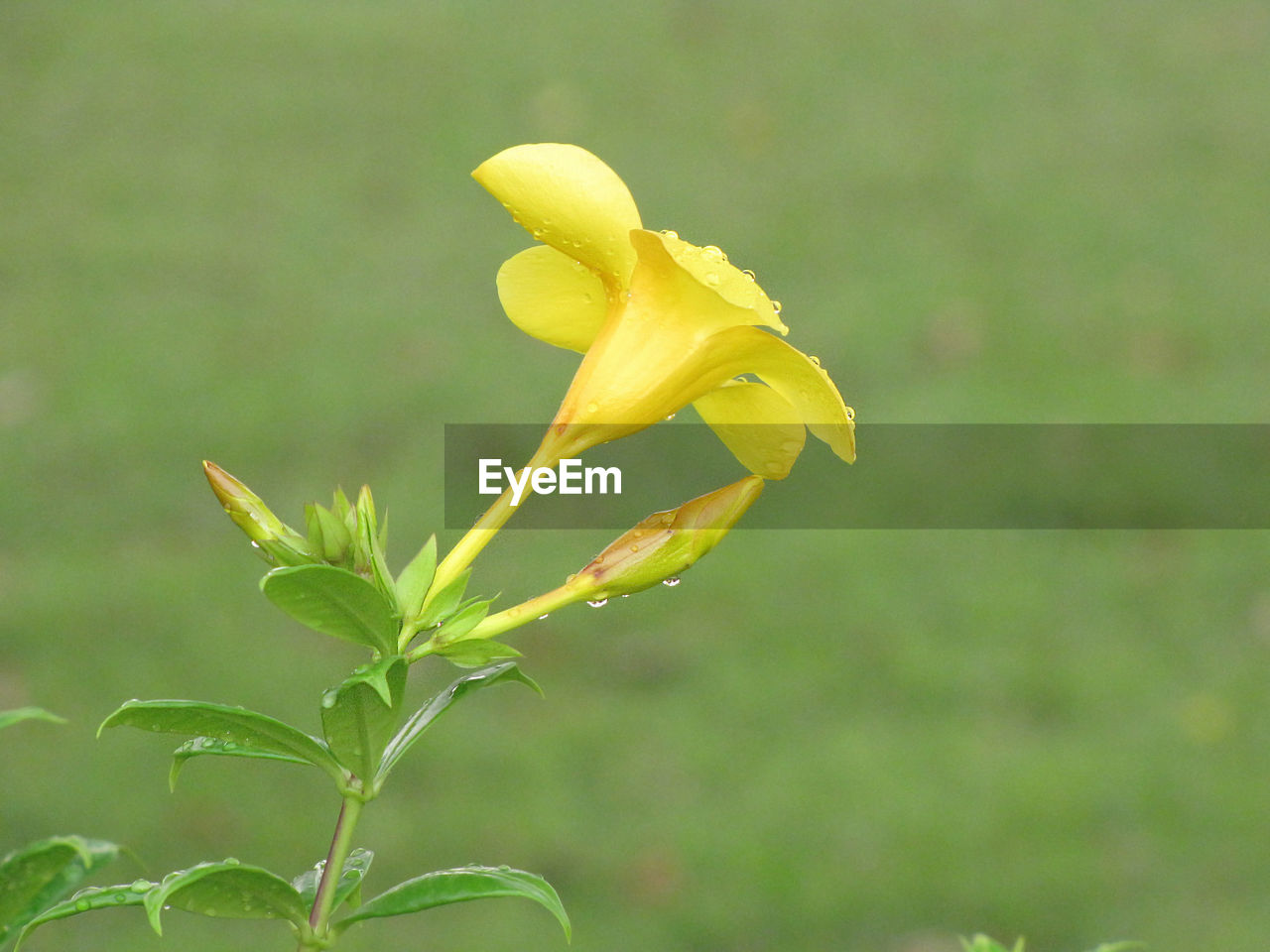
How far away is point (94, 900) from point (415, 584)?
0.33 meters

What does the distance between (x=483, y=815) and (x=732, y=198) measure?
119 inches

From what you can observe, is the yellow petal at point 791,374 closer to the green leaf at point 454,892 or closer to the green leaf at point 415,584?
the green leaf at point 415,584

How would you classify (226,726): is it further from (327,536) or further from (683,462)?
(683,462)

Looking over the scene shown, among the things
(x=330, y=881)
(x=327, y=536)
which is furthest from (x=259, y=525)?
(x=330, y=881)

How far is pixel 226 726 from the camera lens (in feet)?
3.14

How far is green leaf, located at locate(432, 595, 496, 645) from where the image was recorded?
979mm

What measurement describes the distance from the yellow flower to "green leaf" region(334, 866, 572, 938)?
33 centimetres

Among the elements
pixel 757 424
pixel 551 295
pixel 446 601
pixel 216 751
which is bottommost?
pixel 216 751

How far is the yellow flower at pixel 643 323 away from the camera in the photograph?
3.32ft

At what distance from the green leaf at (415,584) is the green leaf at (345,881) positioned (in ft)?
0.74

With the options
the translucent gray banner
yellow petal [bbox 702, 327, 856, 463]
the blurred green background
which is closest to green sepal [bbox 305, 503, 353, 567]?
yellow petal [bbox 702, 327, 856, 463]

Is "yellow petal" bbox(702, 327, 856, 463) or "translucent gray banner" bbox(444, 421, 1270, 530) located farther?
"translucent gray banner" bbox(444, 421, 1270, 530)

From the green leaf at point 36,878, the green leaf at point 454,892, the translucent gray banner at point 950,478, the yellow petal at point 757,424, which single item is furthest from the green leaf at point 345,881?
the translucent gray banner at point 950,478

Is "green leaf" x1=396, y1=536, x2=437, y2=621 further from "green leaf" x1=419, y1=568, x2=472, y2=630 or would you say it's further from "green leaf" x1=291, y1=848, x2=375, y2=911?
"green leaf" x1=291, y1=848, x2=375, y2=911
